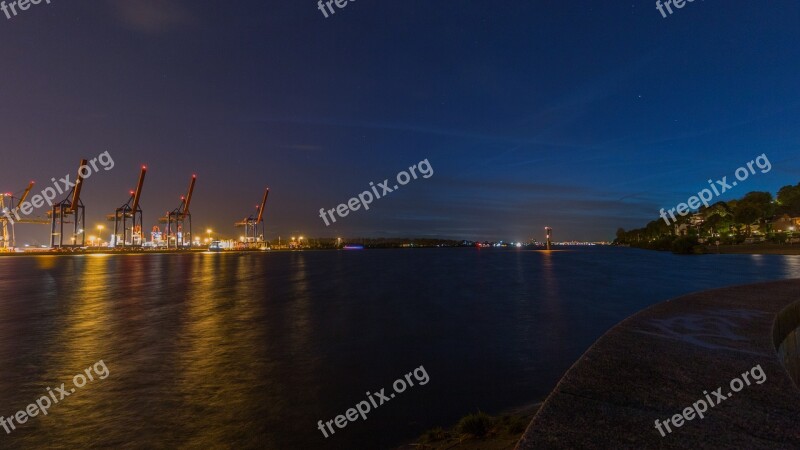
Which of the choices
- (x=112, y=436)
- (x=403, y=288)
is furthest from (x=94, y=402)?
(x=403, y=288)

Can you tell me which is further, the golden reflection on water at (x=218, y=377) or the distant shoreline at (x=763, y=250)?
the distant shoreline at (x=763, y=250)

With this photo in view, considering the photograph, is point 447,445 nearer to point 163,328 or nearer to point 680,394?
point 680,394

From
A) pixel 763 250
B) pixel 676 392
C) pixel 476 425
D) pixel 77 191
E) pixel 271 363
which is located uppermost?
pixel 77 191

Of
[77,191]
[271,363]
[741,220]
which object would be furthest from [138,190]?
[741,220]

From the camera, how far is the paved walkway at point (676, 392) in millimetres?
2652

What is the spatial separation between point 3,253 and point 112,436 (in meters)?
146

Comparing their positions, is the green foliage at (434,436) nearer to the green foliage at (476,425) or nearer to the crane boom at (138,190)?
the green foliage at (476,425)

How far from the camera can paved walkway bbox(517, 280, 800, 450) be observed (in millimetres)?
2652

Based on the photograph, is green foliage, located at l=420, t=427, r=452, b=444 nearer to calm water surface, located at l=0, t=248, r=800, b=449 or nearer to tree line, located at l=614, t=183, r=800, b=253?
calm water surface, located at l=0, t=248, r=800, b=449

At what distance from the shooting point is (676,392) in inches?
133

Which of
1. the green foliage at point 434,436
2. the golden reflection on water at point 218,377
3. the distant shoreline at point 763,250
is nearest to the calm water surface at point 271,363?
the golden reflection on water at point 218,377

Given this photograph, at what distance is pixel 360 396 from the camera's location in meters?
7.99

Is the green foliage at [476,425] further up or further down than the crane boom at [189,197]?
further down

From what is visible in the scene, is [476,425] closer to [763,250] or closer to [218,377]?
[218,377]
